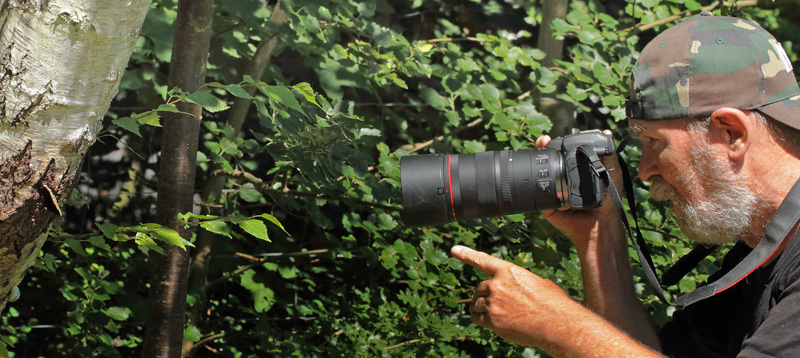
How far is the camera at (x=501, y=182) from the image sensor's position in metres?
1.71

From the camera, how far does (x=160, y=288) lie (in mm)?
2113

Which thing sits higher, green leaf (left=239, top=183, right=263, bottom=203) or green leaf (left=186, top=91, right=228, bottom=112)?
green leaf (left=186, top=91, right=228, bottom=112)

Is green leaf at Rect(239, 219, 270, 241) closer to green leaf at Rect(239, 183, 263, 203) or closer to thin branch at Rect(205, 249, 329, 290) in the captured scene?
green leaf at Rect(239, 183, 263, 203)

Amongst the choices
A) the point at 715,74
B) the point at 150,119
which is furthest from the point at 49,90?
the point at 715,74

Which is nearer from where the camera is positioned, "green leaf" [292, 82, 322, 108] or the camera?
"green leaf" [292, 82, 322, 108]

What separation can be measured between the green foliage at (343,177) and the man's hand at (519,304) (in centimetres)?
65

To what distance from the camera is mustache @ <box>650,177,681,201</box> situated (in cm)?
165

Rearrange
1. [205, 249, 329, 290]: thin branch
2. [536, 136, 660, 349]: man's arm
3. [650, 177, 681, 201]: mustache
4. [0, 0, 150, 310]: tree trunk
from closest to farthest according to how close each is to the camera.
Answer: [0, 0, 150, 310]: tree trunk → [650, 177, 681, 201]: mustache → [536, 136, 660, 349]: man's arm → [205, 249, 329, 290]: thin branch

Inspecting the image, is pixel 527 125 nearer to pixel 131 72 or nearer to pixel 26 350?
pixel 131 72

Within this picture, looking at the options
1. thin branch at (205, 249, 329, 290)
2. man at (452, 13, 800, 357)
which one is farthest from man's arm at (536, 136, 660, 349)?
thin branch at (205, 249, 329, 290)

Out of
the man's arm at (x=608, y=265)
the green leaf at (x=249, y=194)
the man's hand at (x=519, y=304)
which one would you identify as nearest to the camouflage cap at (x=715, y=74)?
the man's arm at (x=608, y=265)

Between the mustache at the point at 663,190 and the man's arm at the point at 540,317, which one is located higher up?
the mustache at the point at 663,190

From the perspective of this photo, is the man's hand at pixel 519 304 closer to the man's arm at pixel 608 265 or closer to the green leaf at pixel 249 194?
the man's arm at pixel 608 265

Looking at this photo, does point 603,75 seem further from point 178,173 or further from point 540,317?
point 178,173
